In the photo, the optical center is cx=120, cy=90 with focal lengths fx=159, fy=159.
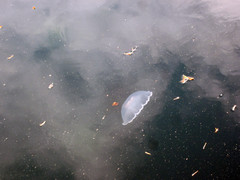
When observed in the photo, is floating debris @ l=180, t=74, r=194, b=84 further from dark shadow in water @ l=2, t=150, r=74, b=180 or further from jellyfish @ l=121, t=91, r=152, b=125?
dark shadow in water @ l=2, t=150, r=74, b=180

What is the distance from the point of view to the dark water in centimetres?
407

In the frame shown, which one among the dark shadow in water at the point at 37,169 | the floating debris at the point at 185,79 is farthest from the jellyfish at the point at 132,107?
the dark shadow in water at the point at 37,169

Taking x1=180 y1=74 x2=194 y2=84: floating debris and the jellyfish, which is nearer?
the jellyfish

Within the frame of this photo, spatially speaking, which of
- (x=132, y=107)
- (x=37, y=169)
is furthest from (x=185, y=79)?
(x=37, y=169)

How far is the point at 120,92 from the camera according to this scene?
5.25 m

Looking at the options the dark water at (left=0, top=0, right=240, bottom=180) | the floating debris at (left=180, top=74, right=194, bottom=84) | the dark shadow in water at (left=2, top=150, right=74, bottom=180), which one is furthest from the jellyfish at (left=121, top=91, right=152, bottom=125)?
the dark shadow in water at (left=2, top=150, right=74, bottom=180)

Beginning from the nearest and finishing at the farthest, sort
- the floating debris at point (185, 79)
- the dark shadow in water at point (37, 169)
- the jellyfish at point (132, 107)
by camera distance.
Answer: the dark shadow in water at point (37, 169) → the jellyfish at point (132, 107) → the floating debris at point (185, 79)

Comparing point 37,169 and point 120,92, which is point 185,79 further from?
point 37,169

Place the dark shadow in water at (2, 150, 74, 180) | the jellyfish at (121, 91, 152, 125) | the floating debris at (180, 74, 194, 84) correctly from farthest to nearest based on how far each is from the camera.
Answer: the floating debris at (180, 74, 194, 84), the jellyfish at (121, 91, 152, 125), the dark shadow in water at (2, 150, 74, 180)

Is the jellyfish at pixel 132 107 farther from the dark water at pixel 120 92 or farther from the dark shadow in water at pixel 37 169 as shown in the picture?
the dark shadow in water at pixel 37 169

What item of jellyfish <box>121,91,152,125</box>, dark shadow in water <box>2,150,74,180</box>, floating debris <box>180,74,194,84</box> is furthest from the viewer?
floating debris <box>180,74,194,84</box>

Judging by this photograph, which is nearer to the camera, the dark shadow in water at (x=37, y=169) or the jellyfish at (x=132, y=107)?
the dark shadow in water at (x=37, y=169)

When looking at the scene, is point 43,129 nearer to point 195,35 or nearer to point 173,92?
point 173,92

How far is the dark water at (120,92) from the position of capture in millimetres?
4066
